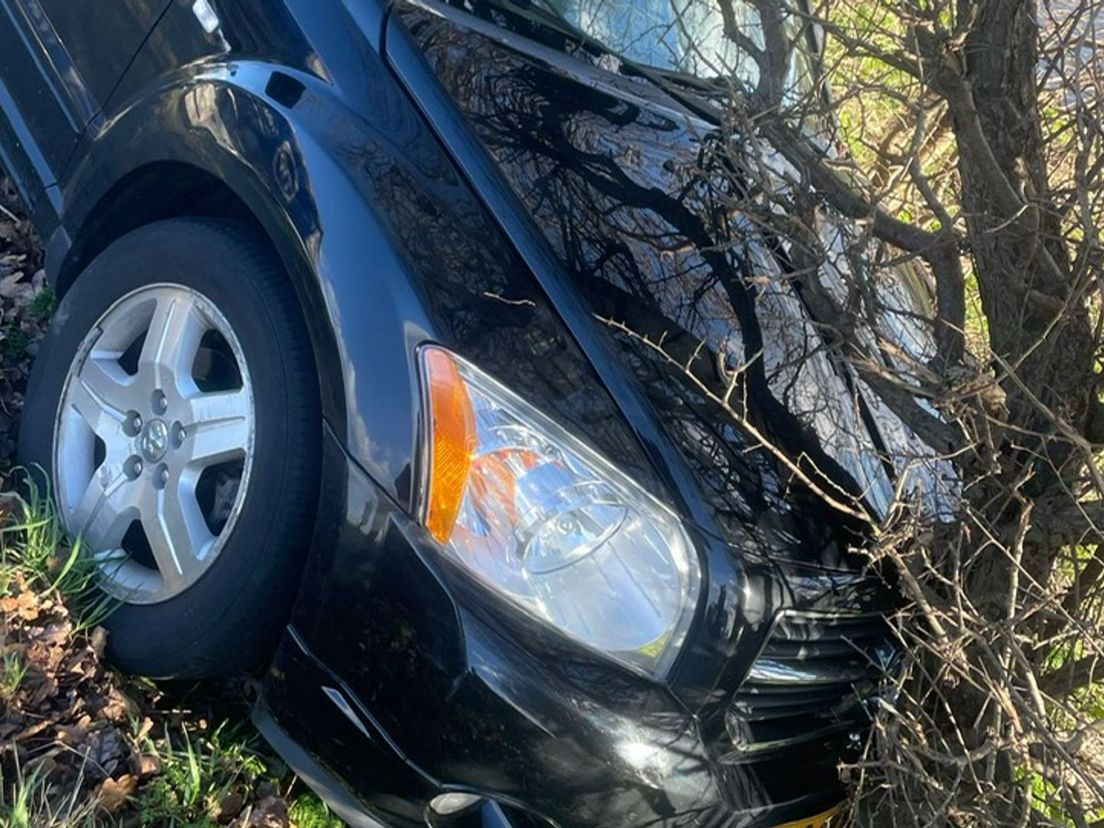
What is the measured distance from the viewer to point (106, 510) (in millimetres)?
2586

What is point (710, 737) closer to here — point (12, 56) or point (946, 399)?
point (946, 399)

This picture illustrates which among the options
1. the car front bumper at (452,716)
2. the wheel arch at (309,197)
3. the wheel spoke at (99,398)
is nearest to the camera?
the car front bumper at (452,716)

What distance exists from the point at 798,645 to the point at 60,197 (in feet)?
7.33

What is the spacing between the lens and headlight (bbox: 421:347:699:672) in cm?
204

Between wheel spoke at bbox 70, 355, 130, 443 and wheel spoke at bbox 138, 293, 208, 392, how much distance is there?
0.35 feet

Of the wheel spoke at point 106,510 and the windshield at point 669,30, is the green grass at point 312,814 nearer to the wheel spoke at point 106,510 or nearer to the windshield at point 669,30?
the wheel spoke at point 106,510

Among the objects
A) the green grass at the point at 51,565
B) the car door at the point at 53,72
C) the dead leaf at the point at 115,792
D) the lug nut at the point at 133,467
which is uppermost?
the car door at the point at 53,72

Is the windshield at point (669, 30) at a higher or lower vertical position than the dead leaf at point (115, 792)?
higher

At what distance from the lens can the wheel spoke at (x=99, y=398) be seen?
261 centimetres

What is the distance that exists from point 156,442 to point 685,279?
1182 millimetres

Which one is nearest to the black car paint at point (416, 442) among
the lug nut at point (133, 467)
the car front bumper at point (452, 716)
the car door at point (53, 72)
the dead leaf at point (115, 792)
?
the car front bumper at point (452, 716)

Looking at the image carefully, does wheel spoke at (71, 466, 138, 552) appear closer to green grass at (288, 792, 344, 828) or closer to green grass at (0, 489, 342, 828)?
green grass at (0, 489, 342, 828)

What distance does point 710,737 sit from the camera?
2.11 m

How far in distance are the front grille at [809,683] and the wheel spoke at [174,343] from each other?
4.33 ft
